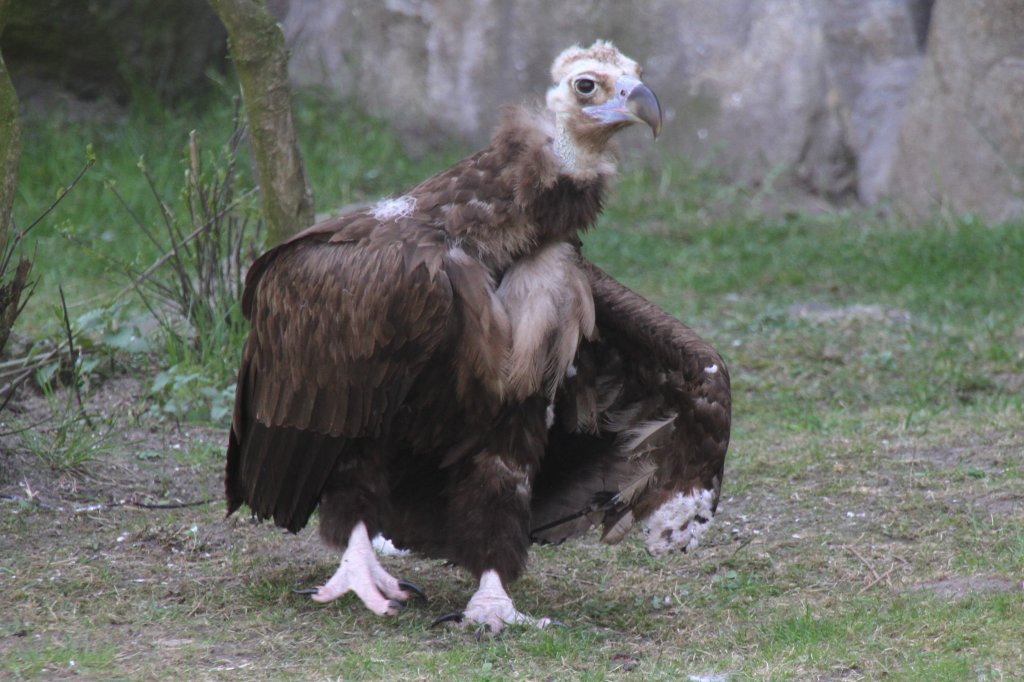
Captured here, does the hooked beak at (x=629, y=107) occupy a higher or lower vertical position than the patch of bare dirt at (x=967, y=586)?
higher

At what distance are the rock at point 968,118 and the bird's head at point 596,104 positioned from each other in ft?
18.5

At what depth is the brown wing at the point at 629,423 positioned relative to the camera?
421 centimetres

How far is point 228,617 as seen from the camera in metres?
4.02

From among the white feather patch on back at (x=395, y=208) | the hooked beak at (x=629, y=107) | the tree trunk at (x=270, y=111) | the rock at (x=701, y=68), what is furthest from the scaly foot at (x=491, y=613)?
the rock at (x=701, y=68)

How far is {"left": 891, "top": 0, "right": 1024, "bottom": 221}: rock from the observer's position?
8977 mm

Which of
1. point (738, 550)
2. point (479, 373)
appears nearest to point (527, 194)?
point (479, 373)

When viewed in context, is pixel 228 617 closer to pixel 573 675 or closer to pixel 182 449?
pixel 573 675

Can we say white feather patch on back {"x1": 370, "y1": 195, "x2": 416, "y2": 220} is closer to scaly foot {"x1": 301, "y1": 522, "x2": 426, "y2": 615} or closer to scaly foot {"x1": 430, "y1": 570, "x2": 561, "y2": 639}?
scaly foot {"x1": 301, "y1": 522, "x2": 426, "y2": 615}

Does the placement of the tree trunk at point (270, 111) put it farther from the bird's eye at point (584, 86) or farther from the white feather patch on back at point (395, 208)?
the bird's eye at point (584, 86)

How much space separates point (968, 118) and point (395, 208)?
6177 mm

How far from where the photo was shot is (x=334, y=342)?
3.96 m

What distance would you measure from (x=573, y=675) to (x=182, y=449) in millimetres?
2538

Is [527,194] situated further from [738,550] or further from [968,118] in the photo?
[968,118]

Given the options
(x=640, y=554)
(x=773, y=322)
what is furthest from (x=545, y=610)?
(x=773, y=322)
